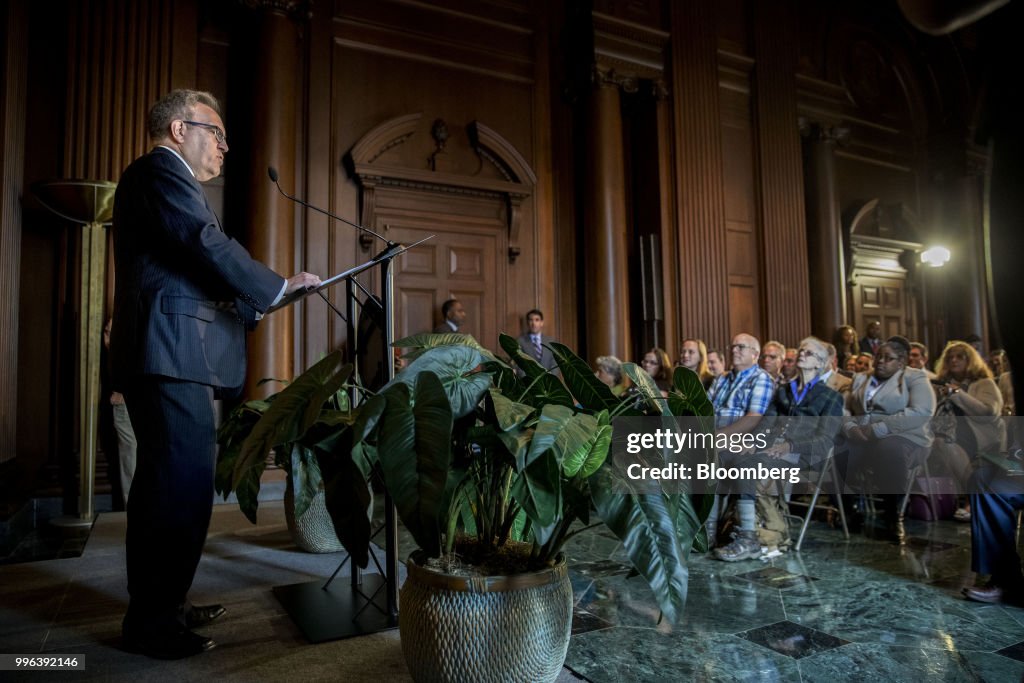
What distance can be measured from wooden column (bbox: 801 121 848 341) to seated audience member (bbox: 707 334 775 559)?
4.49 metres

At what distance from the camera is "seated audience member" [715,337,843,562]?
298 centimetres

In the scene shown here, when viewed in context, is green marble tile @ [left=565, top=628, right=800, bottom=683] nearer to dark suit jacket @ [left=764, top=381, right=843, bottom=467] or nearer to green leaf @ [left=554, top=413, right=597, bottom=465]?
green leaf @ [left=554, top=413, right=597, bottom=465]

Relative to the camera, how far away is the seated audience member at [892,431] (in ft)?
10.4

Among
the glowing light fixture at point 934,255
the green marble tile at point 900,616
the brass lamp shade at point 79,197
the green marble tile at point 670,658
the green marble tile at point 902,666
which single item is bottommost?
the green marble tile at point 900,616

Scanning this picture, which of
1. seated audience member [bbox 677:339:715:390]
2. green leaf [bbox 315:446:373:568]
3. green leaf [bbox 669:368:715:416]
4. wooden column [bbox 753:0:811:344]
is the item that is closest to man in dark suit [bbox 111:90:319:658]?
green leaf [bbox 315:446:373:568]

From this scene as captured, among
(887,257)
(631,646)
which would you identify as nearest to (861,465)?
(631,646)

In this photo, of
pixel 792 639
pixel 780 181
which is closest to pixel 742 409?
pixel 792 639

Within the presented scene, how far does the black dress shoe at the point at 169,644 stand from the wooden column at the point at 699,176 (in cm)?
505

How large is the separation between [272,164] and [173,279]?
3.00m

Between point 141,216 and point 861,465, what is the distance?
131 inches

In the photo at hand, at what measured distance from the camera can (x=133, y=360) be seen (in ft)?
5.56

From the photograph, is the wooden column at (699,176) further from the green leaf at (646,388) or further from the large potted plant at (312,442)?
the large potted plant at (312,442)

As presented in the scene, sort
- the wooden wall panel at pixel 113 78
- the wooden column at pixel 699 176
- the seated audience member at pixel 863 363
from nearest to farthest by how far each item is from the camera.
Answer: the wooden wall panel at pixel 113 78 < the seated audience member at pixel 863 363 < the wooden column at pixel 699 176
